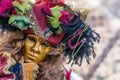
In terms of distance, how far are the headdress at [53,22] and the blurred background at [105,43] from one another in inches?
46.6

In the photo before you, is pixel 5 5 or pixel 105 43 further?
pixel 105 43

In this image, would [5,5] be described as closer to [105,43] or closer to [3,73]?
[3,73]

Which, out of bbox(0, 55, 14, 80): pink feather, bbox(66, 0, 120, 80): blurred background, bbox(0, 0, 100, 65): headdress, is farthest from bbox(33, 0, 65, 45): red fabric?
bbox(66, 0, 120, 80): blurred background

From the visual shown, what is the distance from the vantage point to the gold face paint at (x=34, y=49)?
1.73 metres

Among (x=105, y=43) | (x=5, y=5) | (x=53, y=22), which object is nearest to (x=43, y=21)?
(x=53, y=22)

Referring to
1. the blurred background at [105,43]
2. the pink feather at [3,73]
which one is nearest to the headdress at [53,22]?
the pink feather at [3,73]

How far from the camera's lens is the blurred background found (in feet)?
11.3

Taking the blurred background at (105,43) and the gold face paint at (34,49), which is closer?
the gold face paint at (34,49)

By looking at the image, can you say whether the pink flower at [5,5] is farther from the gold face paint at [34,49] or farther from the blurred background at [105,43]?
the blurred background at [105,43]

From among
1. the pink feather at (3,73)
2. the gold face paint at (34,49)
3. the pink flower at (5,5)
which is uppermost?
the pink flower at (5,5)

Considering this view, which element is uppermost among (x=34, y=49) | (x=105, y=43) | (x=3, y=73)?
(x=105, y=43)

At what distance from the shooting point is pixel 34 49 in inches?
68.1

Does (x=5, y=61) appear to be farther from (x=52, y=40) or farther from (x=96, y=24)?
(x=96, y=24)

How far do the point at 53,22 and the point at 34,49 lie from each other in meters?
0.12
